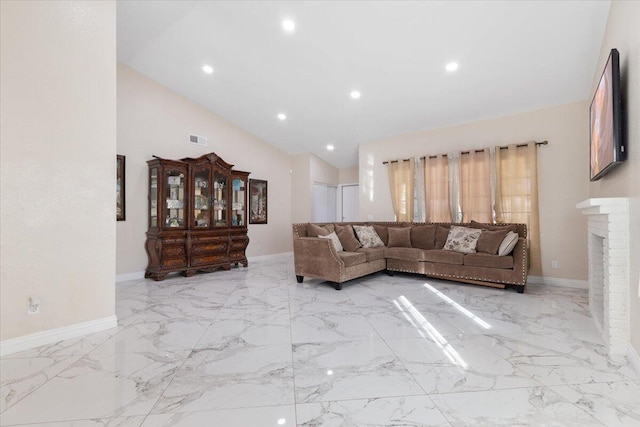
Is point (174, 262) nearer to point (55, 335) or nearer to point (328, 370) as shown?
point (55, 335)

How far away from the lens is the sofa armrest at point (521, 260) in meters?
3.78

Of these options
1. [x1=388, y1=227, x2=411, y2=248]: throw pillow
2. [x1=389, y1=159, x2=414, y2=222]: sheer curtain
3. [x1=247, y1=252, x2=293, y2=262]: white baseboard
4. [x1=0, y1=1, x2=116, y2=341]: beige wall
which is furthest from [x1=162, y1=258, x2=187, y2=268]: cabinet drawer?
[x1=389, y1=159, x2=414, y2=222]: sheer curtain

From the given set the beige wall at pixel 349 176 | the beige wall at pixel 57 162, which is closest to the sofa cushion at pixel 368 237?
the beige wall at pixel 349 176

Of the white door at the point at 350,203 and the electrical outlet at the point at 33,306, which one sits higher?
the white door at the point at 350,203

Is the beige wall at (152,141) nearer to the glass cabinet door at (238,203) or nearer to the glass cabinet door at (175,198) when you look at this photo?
the glass cabinet door at (175,198)

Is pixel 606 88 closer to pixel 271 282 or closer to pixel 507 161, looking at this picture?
pixel 507 161

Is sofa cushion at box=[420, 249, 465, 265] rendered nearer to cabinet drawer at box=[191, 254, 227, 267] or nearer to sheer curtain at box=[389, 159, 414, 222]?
sheer curtain at box=[389, 159, 414, 222]

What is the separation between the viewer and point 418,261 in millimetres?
4582

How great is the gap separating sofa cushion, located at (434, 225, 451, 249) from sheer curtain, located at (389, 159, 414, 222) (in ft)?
2.39

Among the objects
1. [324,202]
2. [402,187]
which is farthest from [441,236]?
[324,202]

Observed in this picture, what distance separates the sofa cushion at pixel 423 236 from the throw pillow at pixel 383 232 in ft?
1.51

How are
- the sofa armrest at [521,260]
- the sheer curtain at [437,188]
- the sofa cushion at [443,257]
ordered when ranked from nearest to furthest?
the sofa armrest at [521,260] → the sofa cushion at [443,257] → the sheer curtain at [437,188]

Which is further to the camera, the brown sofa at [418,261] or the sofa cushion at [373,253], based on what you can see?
the sofa cushion at [373,253]

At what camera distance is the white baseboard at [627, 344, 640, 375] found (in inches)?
72.0
